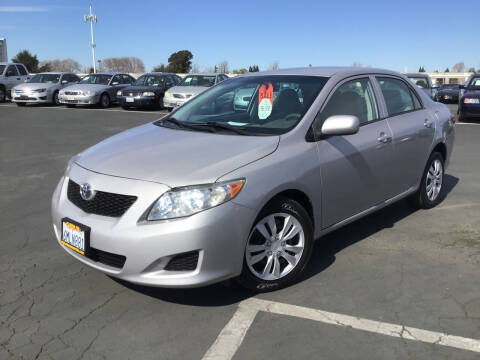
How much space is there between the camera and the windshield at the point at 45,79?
21312 mm

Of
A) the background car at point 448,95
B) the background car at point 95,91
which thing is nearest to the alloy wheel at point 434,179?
the background car at point 95,91

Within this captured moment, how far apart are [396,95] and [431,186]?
3.95ft

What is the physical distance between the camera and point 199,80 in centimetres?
1848

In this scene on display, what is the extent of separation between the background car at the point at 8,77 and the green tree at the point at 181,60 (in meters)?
66.4

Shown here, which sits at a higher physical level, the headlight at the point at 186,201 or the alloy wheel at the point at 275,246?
the headlight at the point at 186,201

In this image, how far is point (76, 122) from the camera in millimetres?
14594

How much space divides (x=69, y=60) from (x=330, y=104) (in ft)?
412

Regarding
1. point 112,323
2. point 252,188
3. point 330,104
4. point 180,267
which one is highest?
point 330,104

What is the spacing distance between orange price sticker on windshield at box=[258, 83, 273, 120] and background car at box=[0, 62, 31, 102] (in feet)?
72.8

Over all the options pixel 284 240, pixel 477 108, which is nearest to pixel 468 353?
pixel 284 240

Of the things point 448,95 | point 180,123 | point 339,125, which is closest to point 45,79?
point 180,123

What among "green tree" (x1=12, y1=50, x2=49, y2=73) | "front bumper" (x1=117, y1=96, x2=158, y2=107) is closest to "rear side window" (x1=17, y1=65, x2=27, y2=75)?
"front bumper" (x1=117, y1=96, x2=158, y2=107)

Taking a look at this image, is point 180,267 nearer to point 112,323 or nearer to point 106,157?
point 112,323

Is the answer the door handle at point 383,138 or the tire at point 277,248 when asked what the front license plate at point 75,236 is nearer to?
the tire at point 277,248
